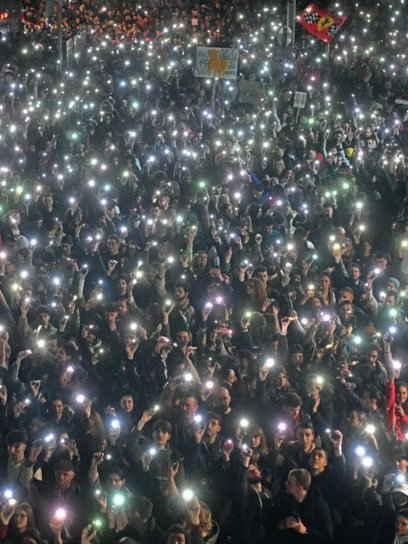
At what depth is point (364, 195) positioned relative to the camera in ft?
45.8

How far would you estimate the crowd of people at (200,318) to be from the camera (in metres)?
6.32

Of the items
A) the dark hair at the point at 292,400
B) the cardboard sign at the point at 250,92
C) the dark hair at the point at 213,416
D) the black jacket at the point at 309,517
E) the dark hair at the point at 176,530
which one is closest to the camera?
the dark hair at the point at 176,530

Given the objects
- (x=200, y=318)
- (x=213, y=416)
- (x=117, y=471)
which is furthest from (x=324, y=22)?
(x=117, y=471)

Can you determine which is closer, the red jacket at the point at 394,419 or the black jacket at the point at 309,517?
the black jacket at the point at 309,517

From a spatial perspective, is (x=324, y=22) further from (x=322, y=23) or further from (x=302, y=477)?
(x=302, y=477)

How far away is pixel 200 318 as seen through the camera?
32.5ft

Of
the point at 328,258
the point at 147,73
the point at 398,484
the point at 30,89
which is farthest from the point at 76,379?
the point at 147,73

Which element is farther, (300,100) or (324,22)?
(324,22)

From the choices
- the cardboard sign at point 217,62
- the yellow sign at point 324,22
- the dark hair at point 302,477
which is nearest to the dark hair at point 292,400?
the dark hair at point 302,477

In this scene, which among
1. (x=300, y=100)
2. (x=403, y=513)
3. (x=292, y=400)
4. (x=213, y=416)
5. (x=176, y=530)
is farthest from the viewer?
(x=300, y=100)

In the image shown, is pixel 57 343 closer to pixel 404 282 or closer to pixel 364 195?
pixel 404 282

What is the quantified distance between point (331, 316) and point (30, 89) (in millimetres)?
13620

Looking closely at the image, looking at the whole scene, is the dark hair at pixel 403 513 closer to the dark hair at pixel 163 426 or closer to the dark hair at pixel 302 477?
the dark hair at pixel 302 477

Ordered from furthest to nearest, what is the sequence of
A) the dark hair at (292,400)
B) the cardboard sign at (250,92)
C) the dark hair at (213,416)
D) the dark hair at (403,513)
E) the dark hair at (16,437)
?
the cardboard sign at (250,92) → the dark hair at (292,400) → the dark hair at (213,416) → the dark hair at (16,437) → the dark hair at (403,513)
